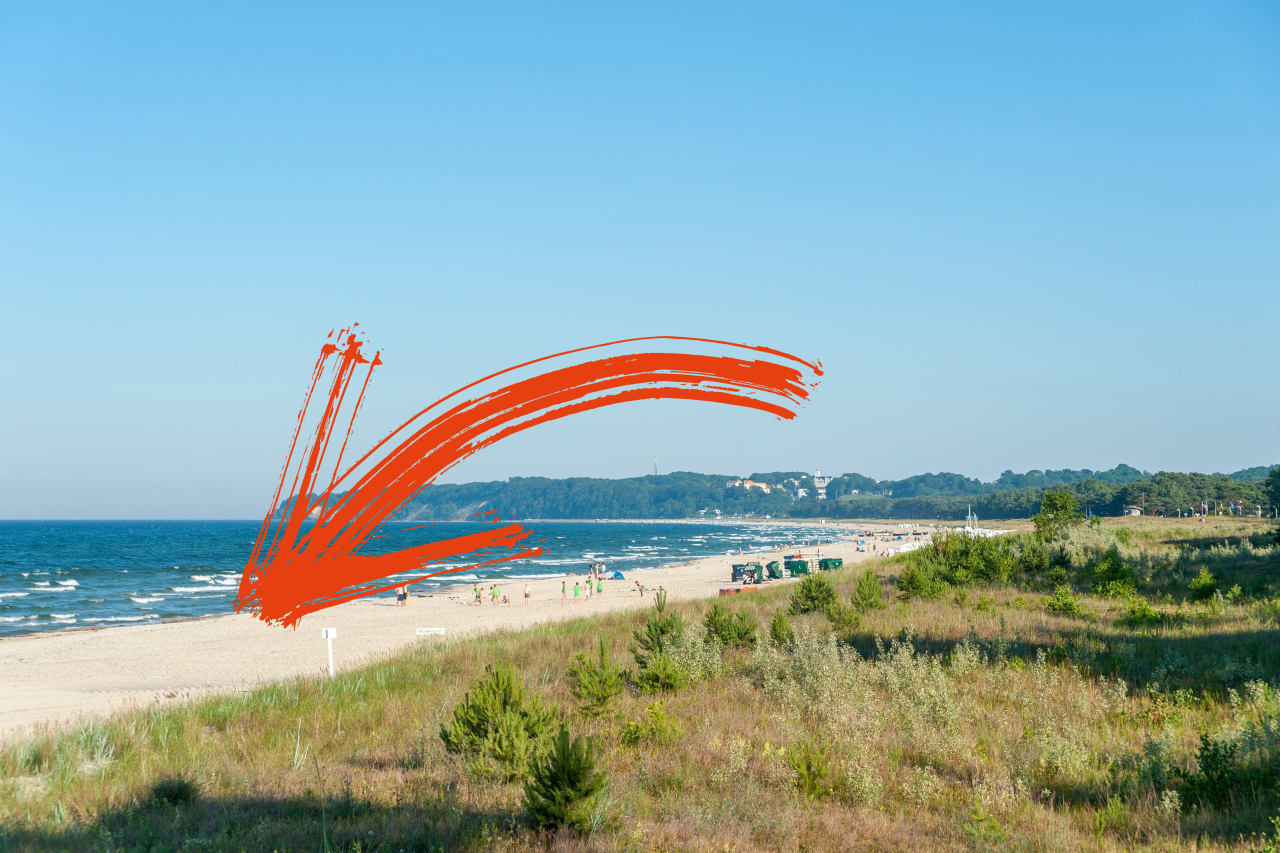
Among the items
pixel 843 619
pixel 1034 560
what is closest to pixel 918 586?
pixel 843 619

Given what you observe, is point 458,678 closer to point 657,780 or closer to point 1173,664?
point 657,780

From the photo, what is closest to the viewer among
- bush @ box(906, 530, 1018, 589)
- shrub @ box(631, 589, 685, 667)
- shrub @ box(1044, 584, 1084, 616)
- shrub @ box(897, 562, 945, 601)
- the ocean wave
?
shrub @ box(631, 589, 685, 667)

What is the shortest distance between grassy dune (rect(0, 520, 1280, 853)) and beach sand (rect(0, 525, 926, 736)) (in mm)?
4884

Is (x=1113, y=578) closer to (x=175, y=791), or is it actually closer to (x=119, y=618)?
(x=175, y=791)

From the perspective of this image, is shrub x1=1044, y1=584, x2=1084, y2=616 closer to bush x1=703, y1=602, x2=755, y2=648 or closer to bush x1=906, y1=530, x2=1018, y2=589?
bush x1=906, y1=530, x2=1018, y2=589

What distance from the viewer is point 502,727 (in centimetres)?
728

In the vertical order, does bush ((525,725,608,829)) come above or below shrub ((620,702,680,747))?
above

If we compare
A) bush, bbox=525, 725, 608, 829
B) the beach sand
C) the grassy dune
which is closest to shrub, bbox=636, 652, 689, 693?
the grassy dune

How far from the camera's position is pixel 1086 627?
13859mm

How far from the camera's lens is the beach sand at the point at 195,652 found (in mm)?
18000

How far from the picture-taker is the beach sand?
1800 cm

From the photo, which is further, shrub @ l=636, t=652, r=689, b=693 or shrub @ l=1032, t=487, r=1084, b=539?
shrub @ l=1032, t=487, r=1084, b=539

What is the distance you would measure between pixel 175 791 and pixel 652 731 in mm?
4664

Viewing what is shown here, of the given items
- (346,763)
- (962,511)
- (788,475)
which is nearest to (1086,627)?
(346,763)
